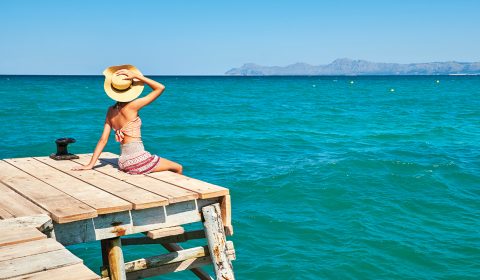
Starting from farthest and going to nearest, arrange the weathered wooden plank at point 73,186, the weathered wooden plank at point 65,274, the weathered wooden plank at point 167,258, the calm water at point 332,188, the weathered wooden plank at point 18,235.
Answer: the calm water at point 332,188
the weathered wooden plank at point 167,258
the weathered wooden plank at point 73,186
the weathered wooden plank at point 18,235
the weathered wooden plank at point 65,274

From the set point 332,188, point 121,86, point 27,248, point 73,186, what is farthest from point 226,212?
point 332,188

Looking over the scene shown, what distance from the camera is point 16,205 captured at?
5.50m

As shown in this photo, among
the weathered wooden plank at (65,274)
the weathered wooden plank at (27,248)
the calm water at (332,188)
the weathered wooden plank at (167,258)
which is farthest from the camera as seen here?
the calm water at (332,188)

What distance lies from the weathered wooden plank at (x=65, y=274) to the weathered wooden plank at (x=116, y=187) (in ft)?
5.30

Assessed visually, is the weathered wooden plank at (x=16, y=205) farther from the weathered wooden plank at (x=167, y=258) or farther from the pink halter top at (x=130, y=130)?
the pink halter top at (x=130, y=130)

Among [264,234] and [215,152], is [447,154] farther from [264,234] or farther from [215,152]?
[264,234]

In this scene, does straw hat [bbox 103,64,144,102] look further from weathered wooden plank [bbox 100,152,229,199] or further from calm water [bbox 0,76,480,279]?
calm water [bbox 0,76,480,279]

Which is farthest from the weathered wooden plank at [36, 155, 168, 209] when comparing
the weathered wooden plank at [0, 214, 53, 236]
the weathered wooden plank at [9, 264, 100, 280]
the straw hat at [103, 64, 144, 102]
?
the weathered wooden plank at [9, 264, 100, 280]

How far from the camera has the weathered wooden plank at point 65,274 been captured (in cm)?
363

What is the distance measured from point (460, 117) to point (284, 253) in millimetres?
32607

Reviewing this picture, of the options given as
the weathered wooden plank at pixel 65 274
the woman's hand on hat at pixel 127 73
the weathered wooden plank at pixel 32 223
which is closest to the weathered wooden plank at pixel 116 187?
the weathered wooden plank at pixel 32 223

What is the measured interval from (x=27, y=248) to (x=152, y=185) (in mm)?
2236

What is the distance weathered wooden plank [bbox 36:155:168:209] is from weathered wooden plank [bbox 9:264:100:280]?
5.30ft

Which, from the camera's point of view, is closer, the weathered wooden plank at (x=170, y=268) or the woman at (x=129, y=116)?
the weathered wooden plank at (x=170, y=268)
